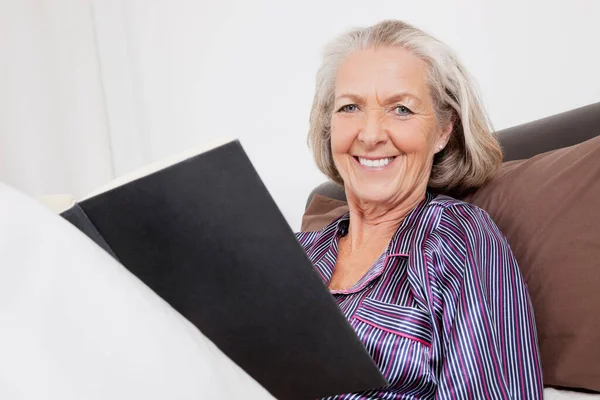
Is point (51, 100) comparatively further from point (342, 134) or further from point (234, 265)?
point (234, 265)

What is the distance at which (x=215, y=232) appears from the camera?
710mm

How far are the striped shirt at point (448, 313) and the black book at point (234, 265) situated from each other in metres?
0.34

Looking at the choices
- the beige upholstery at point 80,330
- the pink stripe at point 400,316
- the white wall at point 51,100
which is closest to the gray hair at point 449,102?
the pink stripe at point 400,316

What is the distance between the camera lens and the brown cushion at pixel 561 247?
1.12 m

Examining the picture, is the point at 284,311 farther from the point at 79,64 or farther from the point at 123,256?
the point at 79,64

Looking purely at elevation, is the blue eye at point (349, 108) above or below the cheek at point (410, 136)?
above

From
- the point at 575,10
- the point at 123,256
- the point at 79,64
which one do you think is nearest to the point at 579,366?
the point at 123,256

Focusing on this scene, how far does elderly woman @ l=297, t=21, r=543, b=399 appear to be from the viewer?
1.06 metres

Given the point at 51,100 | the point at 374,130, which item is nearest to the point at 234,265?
the point at 374,130

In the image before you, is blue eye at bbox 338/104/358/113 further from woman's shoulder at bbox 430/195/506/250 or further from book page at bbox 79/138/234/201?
book page at bbox 79/138/234/201

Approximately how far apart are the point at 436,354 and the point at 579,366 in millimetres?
238

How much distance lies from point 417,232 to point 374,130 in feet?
0.80

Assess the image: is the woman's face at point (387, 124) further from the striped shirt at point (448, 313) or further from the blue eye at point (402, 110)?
the striped shirt at point (448, 313)

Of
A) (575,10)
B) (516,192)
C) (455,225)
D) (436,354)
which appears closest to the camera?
(436,354)
